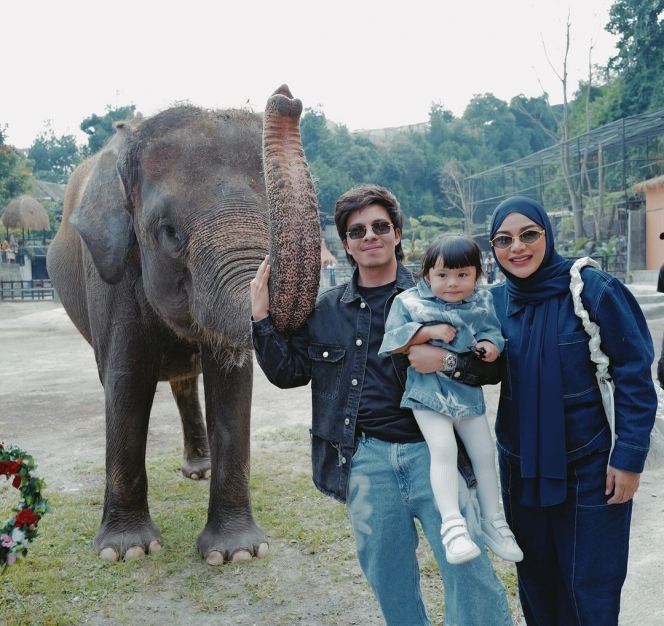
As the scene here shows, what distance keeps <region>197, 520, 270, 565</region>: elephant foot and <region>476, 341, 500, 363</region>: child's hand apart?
2371 mm

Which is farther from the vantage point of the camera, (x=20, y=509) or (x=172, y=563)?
(x=172, y=563)

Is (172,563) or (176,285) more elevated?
(176,285)

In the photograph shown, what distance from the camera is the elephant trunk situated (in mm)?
2346

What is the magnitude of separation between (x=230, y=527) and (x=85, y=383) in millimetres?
6481

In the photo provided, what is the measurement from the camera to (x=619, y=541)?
228 cm

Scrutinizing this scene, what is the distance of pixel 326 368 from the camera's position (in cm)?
234

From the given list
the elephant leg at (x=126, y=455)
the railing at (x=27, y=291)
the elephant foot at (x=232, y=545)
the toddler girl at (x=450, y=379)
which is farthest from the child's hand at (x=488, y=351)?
the railing at (x=27, y=291)

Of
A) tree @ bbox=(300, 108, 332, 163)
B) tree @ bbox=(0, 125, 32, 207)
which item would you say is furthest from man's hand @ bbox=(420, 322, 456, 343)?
tree @ bbox=(300, 108, 332, 163)

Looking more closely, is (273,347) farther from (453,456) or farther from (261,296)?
(453,456)

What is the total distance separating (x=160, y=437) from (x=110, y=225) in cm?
343

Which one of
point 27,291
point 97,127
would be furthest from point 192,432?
point 97,127

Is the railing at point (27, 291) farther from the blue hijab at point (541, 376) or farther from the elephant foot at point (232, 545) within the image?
the blue hijab at point (541, 376)

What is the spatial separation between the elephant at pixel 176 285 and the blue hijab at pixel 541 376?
1.20m

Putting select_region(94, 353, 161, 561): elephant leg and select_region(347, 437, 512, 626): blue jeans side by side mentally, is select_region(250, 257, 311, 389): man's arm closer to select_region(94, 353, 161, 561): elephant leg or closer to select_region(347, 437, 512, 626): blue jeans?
select_region(347, 437, 512, 626): blue jeans
